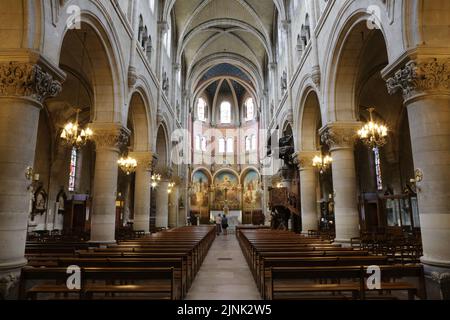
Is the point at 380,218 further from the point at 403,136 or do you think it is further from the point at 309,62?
the point at 309,62

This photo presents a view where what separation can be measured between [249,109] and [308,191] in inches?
1168

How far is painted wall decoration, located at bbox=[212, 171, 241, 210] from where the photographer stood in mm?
41031

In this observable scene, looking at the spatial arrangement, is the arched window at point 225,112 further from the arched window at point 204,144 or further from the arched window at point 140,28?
the arched window at point 140,28

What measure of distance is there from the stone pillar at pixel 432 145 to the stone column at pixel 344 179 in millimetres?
4801

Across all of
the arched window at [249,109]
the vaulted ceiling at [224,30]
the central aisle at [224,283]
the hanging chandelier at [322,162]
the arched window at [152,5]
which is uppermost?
the vaulted ceiling at [224,30]

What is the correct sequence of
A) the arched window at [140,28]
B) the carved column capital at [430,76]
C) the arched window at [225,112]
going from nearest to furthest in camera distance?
the carved column capital at [430,76], the arched window at [140,28], the arched window at [225,112]

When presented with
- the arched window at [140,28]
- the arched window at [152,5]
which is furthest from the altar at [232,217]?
the arched window at [140,28]

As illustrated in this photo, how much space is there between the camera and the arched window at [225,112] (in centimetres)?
4522

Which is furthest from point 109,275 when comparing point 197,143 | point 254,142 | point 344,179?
point 254,142

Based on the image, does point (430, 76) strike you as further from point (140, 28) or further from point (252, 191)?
point (252, 191)

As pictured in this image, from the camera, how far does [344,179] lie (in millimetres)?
11195

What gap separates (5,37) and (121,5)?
777 centimetres

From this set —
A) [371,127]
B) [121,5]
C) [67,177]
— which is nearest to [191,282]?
[371,127]
